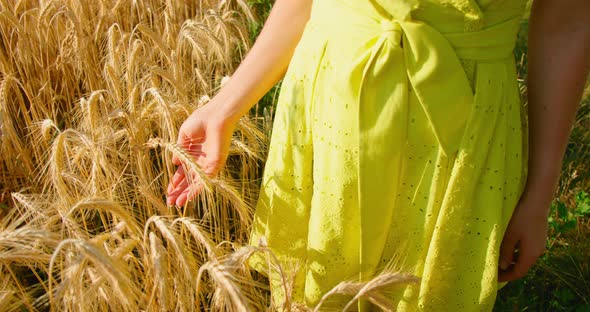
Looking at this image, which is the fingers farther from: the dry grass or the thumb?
the thumb

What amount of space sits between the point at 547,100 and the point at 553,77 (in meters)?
0.04

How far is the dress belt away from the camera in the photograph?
0.81 metres

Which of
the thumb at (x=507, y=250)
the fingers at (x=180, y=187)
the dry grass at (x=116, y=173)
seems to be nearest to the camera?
the dry grass at (x=116, y=173)

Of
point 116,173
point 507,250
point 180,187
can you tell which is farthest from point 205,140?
point 507,250

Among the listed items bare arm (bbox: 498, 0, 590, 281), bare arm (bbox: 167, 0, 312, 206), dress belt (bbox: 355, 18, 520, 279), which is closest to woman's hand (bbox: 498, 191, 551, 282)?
bare arm (bbox: 498, 0, 590, 281)

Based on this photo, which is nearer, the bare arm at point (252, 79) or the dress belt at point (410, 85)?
the dress belt at point (410, 85)

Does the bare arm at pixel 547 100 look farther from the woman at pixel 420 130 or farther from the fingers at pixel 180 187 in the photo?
the fingers at pixel 180 187

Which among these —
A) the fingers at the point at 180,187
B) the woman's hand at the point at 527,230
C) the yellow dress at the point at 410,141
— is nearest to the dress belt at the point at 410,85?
the yellow dress at the point at 410,141

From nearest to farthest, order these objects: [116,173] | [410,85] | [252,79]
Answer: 1. [410,85]
2. [252,79]
3. [116,173]

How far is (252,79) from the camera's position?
97 cm

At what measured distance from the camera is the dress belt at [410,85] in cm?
81

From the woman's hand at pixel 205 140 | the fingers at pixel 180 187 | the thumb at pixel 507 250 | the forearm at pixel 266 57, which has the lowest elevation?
the thumb at pixel 507 250

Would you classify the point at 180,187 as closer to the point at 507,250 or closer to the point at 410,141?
the point at 410,141

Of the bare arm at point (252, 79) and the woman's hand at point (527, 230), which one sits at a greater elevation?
the bare arm at point (252, 79)
